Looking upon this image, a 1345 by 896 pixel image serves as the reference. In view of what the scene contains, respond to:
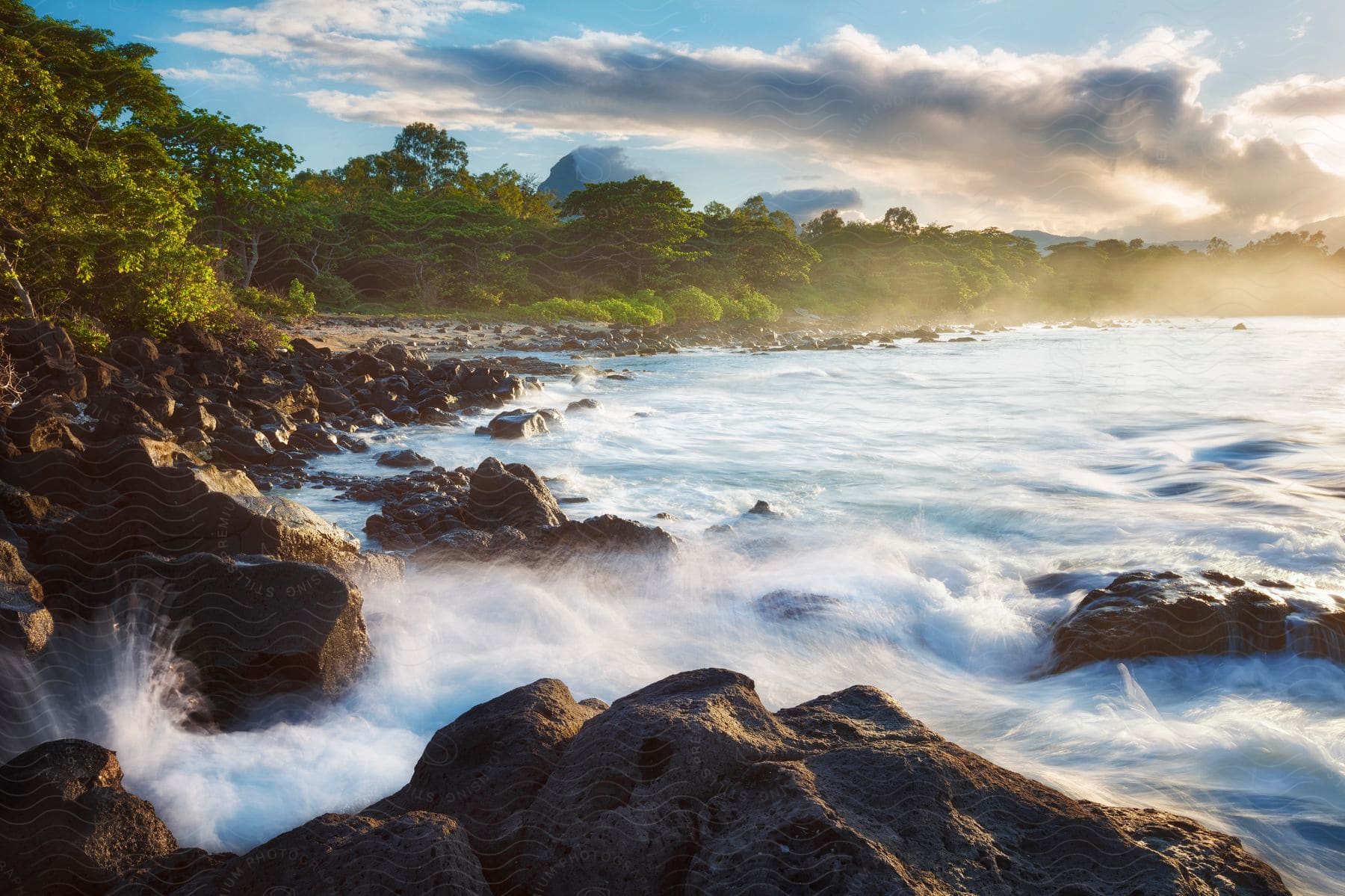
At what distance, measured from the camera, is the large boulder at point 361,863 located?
78.2 inches

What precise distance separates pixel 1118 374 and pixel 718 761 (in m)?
24.2

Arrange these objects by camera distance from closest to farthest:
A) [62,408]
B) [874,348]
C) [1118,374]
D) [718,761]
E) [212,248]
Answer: [718,761] → [62,408] → [212,248] → [1118,374] → [874,348]

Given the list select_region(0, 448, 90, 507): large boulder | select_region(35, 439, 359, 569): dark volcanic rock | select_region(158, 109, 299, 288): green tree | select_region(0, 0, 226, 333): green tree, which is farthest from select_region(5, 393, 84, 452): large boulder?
select_region(158, 109, 299, 288): green tree

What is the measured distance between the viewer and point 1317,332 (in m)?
36.1

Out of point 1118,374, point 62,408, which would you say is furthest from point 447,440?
point 1118,374

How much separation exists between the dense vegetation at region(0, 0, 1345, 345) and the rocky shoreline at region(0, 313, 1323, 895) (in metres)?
3.09

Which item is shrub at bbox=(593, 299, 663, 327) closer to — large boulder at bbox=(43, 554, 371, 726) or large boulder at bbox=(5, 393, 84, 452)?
large boulder at bbox=(5, 393, 84, 452)

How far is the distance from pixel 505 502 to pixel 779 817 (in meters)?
5.09

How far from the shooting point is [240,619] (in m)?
3.81

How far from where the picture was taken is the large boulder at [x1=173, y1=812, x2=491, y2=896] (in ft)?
6.52

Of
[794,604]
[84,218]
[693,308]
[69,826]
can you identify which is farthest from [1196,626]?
[693,308]

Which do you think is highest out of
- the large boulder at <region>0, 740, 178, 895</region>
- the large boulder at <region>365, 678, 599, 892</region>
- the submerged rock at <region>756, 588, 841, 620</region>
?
the large boulder at <region>365, 678, 599, 892</region>

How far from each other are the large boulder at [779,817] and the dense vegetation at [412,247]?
10.8 metres

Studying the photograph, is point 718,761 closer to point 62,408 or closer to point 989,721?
point 989,721
